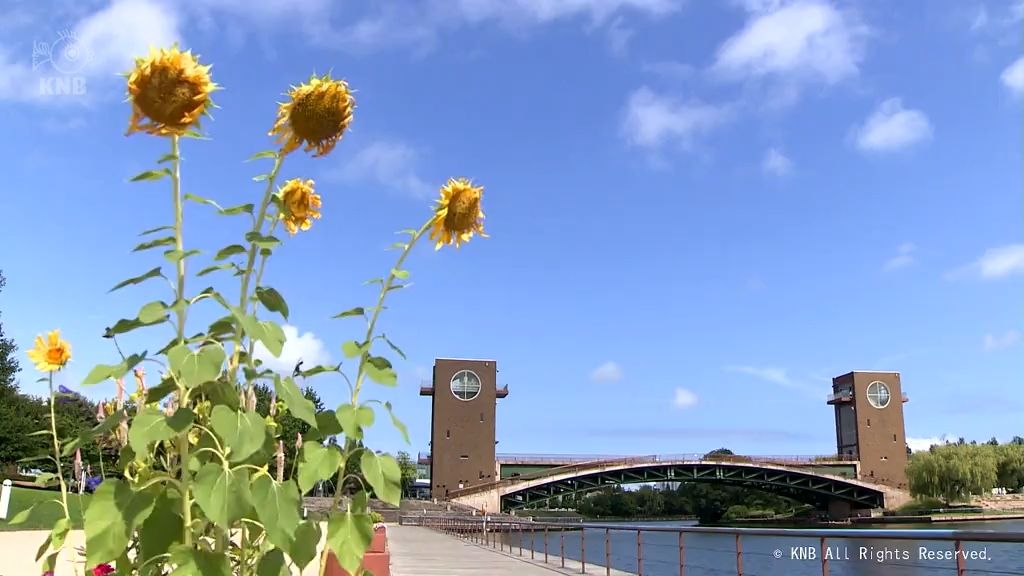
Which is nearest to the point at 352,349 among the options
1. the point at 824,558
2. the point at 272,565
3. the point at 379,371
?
the point at 379,371

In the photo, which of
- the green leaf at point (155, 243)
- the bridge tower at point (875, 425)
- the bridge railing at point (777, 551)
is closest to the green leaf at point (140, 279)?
the green leaf at point (155, 243)

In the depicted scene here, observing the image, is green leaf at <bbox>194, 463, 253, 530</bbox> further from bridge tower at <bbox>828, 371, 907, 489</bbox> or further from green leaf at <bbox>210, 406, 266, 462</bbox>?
bridge tower at <bbox>828, 371, 907, 489</bbox>

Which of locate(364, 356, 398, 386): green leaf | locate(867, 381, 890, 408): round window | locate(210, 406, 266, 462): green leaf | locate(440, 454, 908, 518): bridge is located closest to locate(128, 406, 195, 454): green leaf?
locate(210, 406, 266, 462): green leaf

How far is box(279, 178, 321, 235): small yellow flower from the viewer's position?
2.09m

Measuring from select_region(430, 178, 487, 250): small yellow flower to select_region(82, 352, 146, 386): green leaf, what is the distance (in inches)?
29.2

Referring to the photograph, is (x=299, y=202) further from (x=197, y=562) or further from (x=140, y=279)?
(x=197, y=562)

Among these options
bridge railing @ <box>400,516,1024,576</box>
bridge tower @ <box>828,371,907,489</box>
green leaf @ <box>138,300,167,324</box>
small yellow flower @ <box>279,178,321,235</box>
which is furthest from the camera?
bridge tower @ <box>828,371,907,489</box>

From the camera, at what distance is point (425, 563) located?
462 inches

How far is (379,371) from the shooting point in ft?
5.78

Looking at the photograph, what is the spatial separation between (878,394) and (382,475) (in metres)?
79.4

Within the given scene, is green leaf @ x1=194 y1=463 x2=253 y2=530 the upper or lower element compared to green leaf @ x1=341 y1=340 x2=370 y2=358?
lower

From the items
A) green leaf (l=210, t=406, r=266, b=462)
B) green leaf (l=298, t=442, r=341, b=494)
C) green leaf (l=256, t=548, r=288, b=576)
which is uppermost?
A: green leaf (l=210, t=406, r=266, b=462)

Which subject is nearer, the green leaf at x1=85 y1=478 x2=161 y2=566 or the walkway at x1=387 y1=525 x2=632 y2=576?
the green leaf at x1=85 y1=478 x2=161 y2=566

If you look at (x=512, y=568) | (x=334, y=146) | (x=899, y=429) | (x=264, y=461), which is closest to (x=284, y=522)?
(x=264, y=461)
